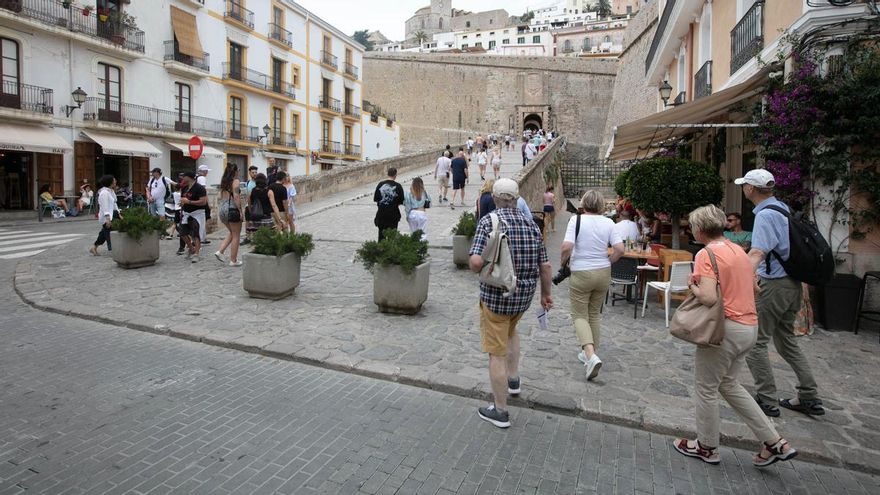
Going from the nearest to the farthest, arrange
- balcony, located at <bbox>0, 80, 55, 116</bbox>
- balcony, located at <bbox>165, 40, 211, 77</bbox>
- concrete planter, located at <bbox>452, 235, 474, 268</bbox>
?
concrete planter, located at <bbox>452, 235, 474, 268</bbox>
balcony, located at <bbox>0, 80, 55, 116</bbox>
balcony, located at <bbox>165, 40, 211, 77</bbox>

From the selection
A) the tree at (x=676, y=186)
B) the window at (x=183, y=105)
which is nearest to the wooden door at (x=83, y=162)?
the window at (x=183, y=105)

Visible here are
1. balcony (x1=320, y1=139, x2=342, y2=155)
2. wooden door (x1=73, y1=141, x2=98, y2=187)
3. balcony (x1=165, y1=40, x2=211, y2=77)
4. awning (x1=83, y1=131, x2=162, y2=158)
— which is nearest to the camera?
wooden door (x1=73, y1=141, x2=98, y2=187)

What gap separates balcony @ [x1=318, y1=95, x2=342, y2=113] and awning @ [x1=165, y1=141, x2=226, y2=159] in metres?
9.72

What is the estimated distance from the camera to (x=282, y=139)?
3147cm

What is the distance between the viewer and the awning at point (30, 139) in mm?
17419

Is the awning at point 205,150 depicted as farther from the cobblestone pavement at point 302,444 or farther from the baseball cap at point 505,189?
the baseball cap at point 505,189

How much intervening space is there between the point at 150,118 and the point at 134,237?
17683 mm

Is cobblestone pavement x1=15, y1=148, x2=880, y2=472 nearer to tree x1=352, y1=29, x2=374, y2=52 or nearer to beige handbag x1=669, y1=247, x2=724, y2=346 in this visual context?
beige handbag x1=669, y1=247, x2=724, y2=346

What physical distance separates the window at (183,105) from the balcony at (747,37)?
75.6 feet

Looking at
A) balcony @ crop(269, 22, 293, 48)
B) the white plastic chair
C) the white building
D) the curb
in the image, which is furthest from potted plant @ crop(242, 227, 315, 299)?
balcony @ crop(269, 22, 293, 48)

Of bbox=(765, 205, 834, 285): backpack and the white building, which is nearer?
bbox=(765, 205, 834, 285): backpack

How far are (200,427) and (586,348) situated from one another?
3.00 meters

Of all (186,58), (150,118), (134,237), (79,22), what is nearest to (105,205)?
(134,237)

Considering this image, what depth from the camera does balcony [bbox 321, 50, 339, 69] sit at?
35.0 m
